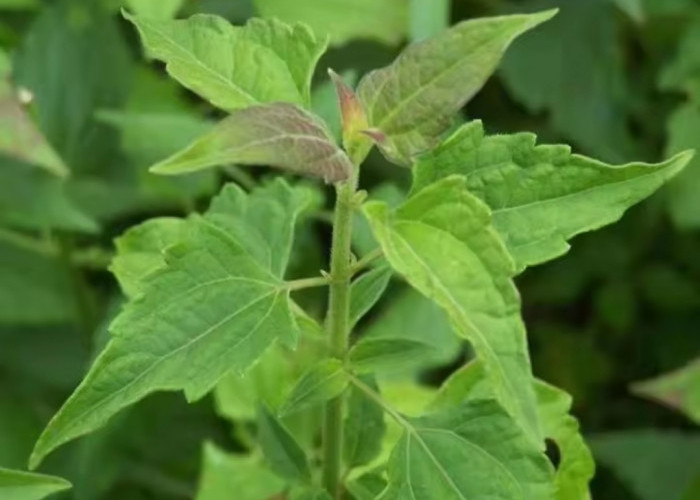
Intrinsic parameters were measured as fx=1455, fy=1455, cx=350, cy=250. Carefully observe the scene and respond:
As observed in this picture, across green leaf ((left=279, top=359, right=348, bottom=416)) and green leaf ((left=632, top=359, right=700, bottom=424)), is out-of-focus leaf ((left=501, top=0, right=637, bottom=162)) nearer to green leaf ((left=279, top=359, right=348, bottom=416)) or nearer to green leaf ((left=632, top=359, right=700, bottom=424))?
green leaf ((left=632, top=359, right=700, bottom=424))

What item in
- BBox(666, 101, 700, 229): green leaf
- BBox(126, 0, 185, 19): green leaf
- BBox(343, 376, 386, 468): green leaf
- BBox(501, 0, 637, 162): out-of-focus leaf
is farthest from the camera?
BBox(501, 0, 637, 162): out-of-focus leaf

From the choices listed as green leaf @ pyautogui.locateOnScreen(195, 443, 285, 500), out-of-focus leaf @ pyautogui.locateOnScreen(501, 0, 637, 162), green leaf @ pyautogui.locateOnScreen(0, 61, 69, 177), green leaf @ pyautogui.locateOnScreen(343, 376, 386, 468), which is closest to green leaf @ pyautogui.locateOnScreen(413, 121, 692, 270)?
green leaf @ pyautogui.locateOnScreen(343, 376, 386, 468)

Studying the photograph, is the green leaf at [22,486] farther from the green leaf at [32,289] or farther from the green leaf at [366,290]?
the green leaf at [32,289]

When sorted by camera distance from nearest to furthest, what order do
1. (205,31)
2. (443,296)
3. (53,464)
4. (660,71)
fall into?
(443,296)
(205,31)
(53,464)
(660,71)

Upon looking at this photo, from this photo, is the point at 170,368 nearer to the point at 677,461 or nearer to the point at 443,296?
the point at 443,296

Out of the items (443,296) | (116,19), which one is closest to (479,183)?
(443,296)

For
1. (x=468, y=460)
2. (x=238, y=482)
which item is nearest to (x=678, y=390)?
(x=238, y=482)
